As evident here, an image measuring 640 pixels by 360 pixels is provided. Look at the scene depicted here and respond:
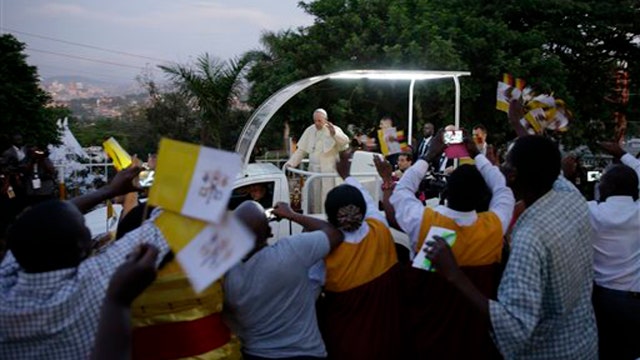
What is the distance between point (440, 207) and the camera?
3783 mm

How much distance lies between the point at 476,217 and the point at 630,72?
62.1 ft

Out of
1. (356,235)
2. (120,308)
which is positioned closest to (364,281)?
(356,235)

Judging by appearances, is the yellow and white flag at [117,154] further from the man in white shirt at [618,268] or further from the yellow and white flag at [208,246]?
the man in white shirt at [618,268]

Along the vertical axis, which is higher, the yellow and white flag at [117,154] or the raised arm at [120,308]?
the yellow and white flag at [117,154]

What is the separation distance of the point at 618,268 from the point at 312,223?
200 centimetres

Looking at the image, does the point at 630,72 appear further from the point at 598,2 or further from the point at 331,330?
the point at 331,330

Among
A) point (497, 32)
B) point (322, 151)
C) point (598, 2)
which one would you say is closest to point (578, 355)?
point (322, 151)

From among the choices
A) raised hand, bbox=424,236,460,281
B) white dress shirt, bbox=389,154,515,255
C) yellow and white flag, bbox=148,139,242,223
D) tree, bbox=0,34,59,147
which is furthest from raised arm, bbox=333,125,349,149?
tree, bbox=0,34,59,147

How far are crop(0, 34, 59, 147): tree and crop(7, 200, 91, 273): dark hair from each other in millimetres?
17769

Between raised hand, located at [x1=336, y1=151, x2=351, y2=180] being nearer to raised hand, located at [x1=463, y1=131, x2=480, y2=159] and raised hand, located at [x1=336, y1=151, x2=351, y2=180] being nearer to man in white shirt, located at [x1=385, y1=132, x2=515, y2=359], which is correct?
man in white shirt, located at [x1=385, y1=132, x2=515, y2=359]

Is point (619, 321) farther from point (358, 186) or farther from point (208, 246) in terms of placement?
point (208, 246)

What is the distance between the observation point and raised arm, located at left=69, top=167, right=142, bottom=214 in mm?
3163

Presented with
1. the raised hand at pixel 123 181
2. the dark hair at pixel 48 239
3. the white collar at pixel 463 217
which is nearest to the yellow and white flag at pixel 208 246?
the dark hair at pixel 48 239

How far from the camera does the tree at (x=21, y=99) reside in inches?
725
